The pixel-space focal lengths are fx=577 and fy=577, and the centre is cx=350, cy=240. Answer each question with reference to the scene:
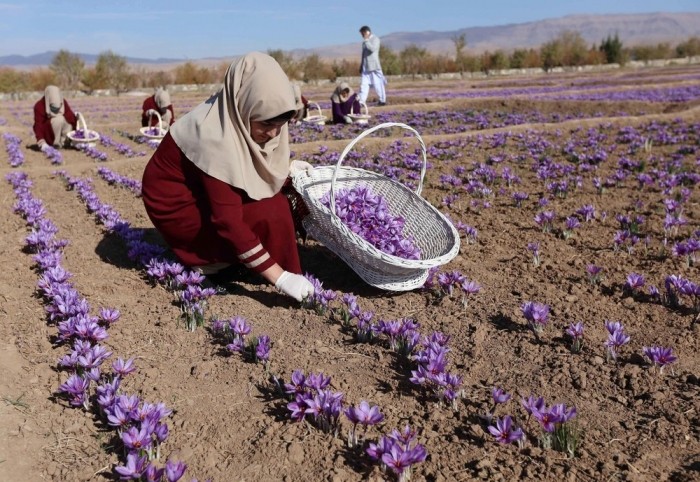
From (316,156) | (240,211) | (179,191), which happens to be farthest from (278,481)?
(316,156)

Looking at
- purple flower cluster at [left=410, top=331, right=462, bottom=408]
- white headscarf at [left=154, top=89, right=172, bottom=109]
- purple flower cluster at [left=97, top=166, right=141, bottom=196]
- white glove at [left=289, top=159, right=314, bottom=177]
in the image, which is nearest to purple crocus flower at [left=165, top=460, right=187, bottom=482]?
purple flower cluster at [left=410, top=331, right=462, bottom=408]

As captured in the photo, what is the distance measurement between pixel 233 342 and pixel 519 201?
4.43 meters

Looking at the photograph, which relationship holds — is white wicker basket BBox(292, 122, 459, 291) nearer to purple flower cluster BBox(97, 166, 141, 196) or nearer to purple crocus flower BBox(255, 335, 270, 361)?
purple crocus flower BBox(255, 335, 270, 361)

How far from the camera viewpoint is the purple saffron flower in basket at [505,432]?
2654 mm

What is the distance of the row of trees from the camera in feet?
132

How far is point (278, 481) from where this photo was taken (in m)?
2.60

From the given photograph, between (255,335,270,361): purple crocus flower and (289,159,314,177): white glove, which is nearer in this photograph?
(255,335,270,361): purple crocus flower

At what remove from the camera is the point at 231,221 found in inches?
158

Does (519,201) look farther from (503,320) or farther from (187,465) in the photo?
(187,465)

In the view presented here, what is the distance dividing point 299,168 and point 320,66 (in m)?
44.1

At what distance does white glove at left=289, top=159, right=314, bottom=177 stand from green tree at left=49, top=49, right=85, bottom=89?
40.3 meters

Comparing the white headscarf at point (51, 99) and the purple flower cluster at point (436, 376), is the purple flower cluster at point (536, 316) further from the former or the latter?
the white headscarf at point (51, 99)

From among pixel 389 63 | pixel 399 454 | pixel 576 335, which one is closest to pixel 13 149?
pixel 576 335

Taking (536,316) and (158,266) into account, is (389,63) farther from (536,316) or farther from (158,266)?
(536,316)
